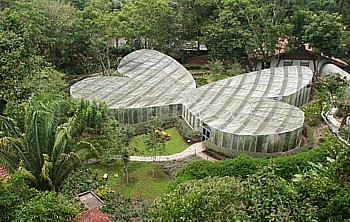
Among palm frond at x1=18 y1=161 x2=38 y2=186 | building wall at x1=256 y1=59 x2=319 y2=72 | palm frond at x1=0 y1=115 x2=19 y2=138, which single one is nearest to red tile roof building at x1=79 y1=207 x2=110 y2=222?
palm frond at x1=18 y1=161 x2=38 y2=186

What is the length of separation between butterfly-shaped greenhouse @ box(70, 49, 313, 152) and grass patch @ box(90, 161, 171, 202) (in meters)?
5.10

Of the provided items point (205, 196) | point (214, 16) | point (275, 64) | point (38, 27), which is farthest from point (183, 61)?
point (205, 196)

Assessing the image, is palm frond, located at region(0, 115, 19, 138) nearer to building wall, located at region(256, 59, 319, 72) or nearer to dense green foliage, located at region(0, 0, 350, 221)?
dense green foliage, located at region(0, 0, 350, 221)

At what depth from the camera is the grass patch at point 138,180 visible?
19.1 m

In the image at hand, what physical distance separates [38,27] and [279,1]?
93.0 feet

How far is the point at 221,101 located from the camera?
86.9ft

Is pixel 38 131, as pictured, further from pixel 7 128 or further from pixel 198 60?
pixel 198 60

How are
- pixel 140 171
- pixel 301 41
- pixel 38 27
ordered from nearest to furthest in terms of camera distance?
1. pixel 140 171
2. pixel 38 27
3. pixel 301 41

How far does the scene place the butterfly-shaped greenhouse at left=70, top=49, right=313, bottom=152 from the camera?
22.2 meters

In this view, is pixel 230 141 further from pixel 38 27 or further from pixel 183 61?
pixel 183 61

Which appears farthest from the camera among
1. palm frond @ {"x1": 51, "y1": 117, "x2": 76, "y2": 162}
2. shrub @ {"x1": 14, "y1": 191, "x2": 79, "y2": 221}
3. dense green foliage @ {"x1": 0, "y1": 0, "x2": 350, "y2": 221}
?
palm frond @ {"x1": 51, "y1": 117, "x2": 76, "y2": 162}

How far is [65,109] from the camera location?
21750mm

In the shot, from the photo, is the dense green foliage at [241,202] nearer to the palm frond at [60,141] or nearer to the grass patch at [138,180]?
the palm frond at [60,141]

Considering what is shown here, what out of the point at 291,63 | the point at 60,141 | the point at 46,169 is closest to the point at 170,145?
the point at 60,141
